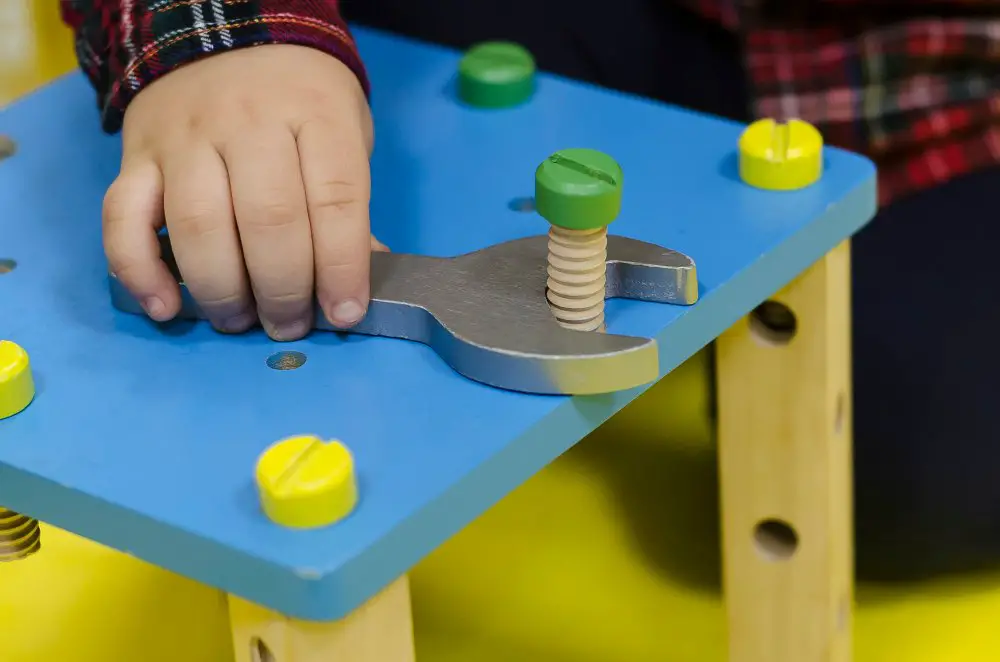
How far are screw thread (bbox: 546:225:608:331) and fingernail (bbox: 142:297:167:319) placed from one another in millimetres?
141

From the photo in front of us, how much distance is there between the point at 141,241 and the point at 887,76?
1.35 ft

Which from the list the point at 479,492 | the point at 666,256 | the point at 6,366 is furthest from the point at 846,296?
the point at 6,366

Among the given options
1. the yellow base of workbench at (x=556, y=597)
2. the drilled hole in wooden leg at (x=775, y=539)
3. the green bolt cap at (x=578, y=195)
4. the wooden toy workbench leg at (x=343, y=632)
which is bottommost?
the yellow base of workbench at (x=556, y=597)

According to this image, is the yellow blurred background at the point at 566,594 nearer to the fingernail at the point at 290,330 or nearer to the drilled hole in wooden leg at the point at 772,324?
the drilled hole in wooden leg at the point at 772,324

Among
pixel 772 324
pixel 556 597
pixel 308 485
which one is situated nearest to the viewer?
pixel 308 485

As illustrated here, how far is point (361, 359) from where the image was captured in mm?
544

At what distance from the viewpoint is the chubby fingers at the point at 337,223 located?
1.75 feet

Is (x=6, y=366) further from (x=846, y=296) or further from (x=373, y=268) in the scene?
(x=846, y=296)

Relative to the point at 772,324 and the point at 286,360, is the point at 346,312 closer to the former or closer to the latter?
the point at 286,360

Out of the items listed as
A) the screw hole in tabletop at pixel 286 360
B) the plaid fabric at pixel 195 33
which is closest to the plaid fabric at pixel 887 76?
the plaid fabric at pixel 195 33

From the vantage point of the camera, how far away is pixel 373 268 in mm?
567

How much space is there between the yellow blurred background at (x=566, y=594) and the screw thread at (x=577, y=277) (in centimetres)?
38

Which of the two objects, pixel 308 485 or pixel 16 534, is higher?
pixel 308 485

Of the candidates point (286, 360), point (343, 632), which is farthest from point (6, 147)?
point (343, 632)
